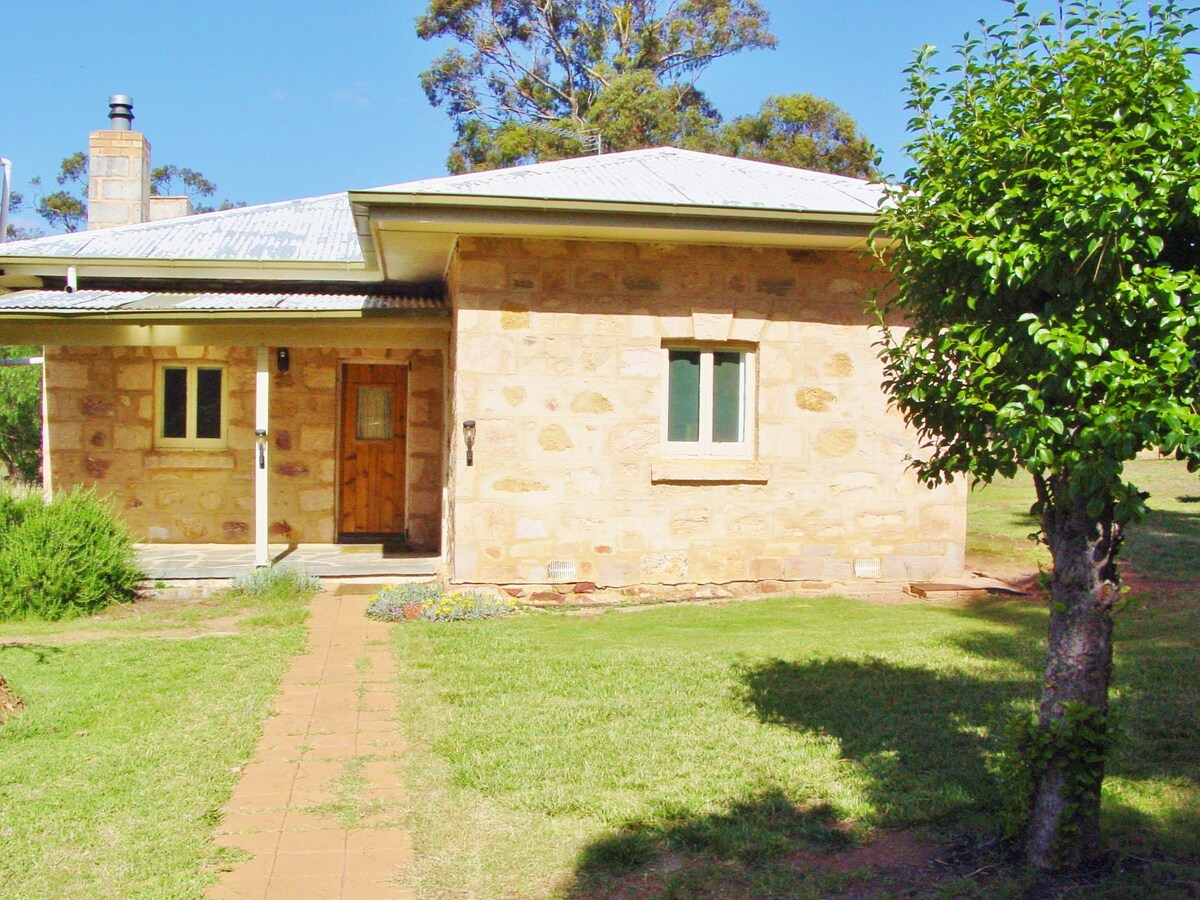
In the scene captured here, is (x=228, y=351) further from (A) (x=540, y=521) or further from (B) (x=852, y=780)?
(B) (x=852, y=780)

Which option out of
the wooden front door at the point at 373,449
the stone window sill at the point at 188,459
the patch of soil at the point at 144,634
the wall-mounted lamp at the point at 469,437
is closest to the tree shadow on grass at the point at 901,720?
the wall-mounted lamp at the point at 469,437

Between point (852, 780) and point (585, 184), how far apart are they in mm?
6198

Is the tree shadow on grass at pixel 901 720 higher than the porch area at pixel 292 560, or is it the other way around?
the porch area at pixel 292 560

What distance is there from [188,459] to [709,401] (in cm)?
620

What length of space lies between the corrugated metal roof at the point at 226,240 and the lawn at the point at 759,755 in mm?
5374

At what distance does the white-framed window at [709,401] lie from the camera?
9656 mm

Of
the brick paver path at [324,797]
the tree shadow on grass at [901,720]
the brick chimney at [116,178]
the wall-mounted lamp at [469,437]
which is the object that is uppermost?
the brick chimney at [116,178]

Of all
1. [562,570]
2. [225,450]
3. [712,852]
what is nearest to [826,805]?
[712,852]

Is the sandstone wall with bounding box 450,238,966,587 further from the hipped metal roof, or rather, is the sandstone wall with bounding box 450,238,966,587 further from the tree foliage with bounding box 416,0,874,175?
the tree foliage with bounding box 416,0,874,175

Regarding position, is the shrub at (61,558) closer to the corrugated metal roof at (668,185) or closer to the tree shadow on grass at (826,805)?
the corrugated metal roof at (668,185)

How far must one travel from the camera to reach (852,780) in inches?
184

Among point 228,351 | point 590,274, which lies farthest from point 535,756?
point 228,351

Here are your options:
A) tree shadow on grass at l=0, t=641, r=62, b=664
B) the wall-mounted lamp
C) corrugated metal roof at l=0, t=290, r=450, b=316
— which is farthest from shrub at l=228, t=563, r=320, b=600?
corrugated metal roof at l=0, t=290, r=450, b=316

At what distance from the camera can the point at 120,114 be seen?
1517 centimetres
